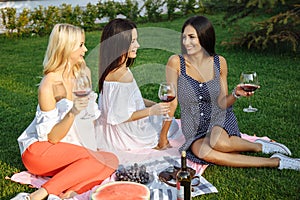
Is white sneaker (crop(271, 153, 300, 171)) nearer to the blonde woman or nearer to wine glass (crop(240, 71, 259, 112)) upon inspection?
wine glass (crop(240, 71, 259, 112))

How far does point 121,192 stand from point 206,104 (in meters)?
1.47

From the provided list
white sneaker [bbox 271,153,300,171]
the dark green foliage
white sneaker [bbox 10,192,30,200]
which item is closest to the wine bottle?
white sneaker [bbox 10,192,30,200]

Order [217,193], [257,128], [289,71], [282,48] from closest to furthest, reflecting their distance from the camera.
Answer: [217,193], [257,128], [289,71], [282,48]

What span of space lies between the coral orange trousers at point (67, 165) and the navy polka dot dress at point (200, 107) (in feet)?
2.93

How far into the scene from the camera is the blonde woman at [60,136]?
11.7 ft

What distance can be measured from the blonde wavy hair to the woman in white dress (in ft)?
1.48

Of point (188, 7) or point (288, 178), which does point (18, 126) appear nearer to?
point (288, 178)

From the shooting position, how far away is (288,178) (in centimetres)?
372

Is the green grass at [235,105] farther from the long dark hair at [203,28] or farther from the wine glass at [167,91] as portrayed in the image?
the long dark hair at [203,28]

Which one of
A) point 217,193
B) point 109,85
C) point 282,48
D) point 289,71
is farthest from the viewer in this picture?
point 282,48

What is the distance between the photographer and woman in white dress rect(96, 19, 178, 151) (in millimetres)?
4145

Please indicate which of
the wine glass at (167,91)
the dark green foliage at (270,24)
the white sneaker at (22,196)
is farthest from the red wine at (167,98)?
the dark green foliage at (270,24)

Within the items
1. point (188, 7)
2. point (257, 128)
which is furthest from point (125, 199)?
point (188, 7)

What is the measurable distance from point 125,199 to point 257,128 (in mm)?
2245
